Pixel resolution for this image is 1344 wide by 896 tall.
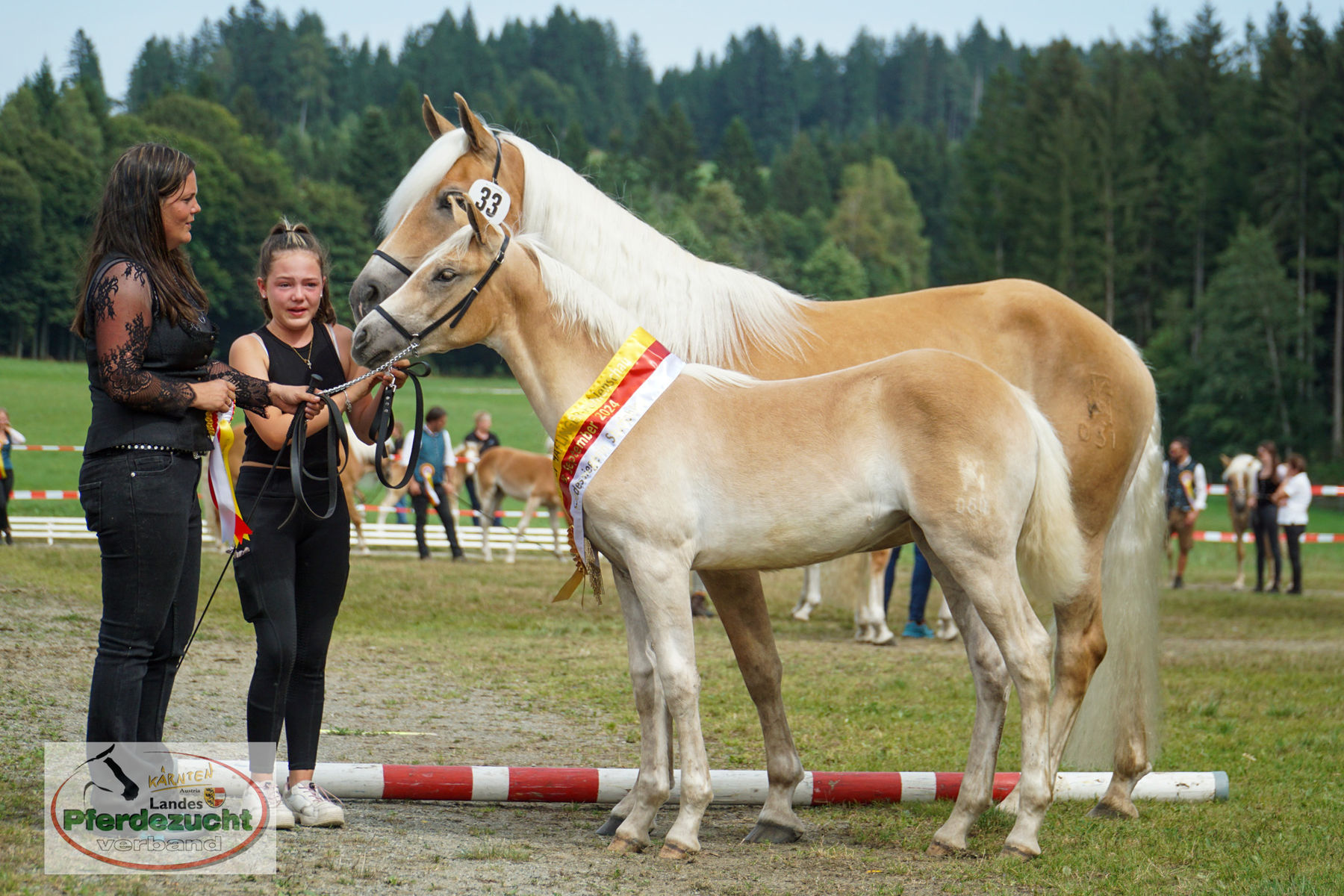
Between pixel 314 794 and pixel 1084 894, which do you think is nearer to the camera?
pixel 1084 894

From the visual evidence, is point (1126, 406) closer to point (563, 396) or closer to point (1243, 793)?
point (1243, 793)

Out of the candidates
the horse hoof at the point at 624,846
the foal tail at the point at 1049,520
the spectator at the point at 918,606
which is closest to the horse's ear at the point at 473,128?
the foal tail at the point at 1049,520

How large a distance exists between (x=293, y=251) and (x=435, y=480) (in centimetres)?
1436

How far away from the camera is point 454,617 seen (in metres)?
12.2

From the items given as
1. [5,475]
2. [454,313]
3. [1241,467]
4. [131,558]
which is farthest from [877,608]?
[5,475]

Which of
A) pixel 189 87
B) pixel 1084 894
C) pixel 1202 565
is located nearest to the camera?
pixel 1084 894

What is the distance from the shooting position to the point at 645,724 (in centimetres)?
475

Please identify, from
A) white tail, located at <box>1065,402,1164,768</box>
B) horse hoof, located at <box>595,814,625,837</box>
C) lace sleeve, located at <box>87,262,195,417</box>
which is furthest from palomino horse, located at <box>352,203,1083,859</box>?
white tail, located at <box>1065,402,1164,768</box>

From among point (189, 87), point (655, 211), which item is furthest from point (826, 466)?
point (189, 87)

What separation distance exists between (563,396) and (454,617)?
7965mm

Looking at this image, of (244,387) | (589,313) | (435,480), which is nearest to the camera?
(244,387)

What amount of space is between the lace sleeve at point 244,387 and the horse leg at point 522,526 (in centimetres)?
1482

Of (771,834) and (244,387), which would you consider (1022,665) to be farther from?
(244,387)

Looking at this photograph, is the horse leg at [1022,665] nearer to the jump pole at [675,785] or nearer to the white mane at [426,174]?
the jump pole at [675,785]
